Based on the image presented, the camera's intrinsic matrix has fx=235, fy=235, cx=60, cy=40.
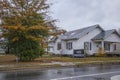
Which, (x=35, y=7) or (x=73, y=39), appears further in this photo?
(x=73, y=39)

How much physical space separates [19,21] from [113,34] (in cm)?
2159

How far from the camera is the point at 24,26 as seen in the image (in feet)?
85.3

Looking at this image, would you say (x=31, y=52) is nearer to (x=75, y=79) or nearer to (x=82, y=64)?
(x=82, y=64)

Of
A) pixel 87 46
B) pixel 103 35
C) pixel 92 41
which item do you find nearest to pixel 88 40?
pixel 92 41

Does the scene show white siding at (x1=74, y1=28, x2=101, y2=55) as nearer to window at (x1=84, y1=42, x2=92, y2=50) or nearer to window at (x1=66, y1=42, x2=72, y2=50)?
window at (x1=84, y1=42, x2=92, y2=50)

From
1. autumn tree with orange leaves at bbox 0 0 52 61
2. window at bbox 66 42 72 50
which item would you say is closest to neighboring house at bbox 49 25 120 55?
window at bbox 66 42 72 50

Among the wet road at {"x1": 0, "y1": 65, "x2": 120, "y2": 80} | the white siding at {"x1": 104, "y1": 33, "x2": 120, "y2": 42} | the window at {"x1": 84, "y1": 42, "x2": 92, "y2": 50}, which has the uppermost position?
the white siding at {"x1": 104, "y1": 33, "x2": 120, "y2": 42}

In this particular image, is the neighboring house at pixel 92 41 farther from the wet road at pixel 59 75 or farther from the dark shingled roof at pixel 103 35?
the wet road at pixel 59 75

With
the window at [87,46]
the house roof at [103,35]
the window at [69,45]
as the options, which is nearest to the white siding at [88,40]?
the window at [87,46]

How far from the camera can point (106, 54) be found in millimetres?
39875

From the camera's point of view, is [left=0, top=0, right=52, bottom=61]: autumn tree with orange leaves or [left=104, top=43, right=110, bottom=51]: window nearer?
[left=0, top=0, right=52, bottom=61]: autumn tree with orange leaves

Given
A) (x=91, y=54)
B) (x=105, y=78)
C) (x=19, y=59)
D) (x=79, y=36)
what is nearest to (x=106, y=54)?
(x=91, y=54)

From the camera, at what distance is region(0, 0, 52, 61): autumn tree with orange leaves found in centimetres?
2620

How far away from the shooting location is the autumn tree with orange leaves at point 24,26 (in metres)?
26.2
